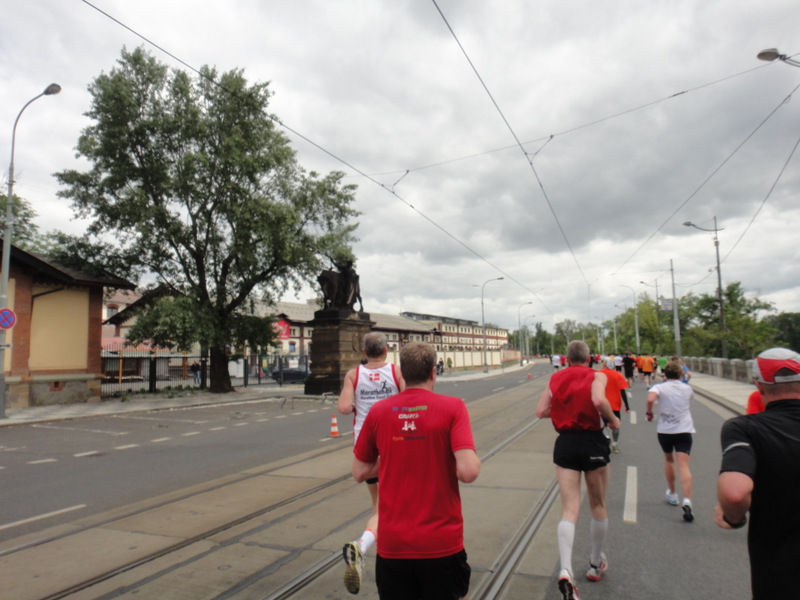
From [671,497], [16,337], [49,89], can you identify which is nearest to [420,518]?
[671,497]

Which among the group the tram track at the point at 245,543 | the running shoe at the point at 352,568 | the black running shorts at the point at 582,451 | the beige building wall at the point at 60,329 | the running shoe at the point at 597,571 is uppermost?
the beige building wall at the point at 60,329

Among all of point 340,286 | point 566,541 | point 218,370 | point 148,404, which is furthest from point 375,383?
point 218,370

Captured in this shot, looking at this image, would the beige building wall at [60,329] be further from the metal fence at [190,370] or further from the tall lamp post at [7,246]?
the metal fence at [190,370]

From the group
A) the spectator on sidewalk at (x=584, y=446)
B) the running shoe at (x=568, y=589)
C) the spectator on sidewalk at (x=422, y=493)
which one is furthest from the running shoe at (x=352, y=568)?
the spectator on sidewalk at (x=584, y=446)

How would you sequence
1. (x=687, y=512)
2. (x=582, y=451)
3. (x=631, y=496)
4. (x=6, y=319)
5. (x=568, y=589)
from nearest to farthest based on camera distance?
(x=568, y=589) < (x=582, y=451) < (x=687, y=512) < (x=631, y=496) < (x=6, y=319)

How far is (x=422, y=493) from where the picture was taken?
2488 millimetres

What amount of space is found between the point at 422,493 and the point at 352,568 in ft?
2.34

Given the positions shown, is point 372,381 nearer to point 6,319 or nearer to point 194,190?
point 6,319

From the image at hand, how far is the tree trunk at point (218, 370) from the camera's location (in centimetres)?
2745

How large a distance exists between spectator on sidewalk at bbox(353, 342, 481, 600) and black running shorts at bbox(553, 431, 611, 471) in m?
1.88

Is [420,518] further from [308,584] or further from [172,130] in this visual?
[172,130]

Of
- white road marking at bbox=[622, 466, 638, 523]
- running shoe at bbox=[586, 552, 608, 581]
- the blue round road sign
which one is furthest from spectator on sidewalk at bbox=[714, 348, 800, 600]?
the blue round road sign

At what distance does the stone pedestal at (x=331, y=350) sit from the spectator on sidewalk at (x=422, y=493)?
23.9 meters

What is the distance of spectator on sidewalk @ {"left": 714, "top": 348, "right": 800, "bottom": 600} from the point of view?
200 cm
